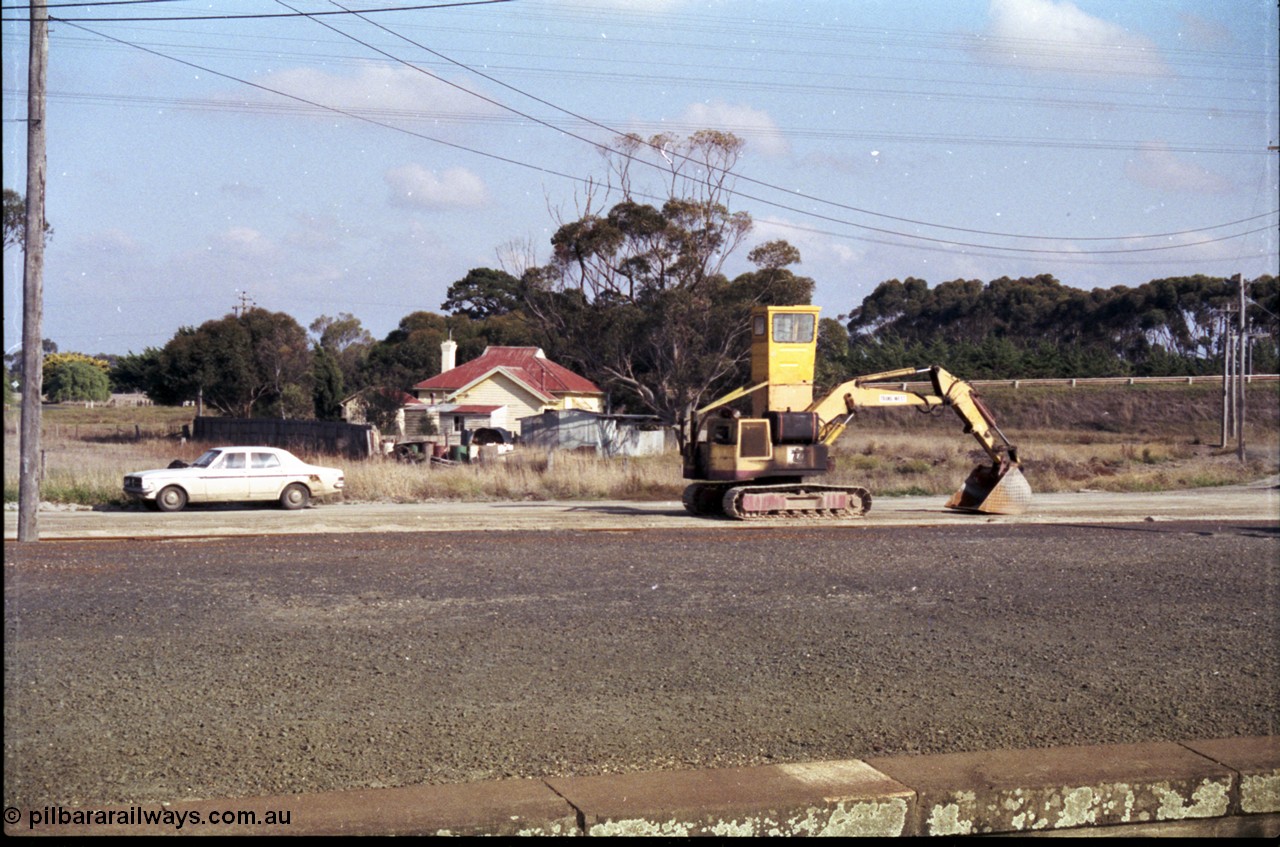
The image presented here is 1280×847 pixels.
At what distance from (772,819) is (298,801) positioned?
209 centimetres

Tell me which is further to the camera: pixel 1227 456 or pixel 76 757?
pixel 1227 456

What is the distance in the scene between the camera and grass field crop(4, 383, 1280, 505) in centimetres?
2964

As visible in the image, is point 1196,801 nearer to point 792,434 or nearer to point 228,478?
point 792,434

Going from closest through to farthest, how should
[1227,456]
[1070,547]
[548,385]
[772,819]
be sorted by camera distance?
[772,819], [1070,547], [1227,456], [548,385]

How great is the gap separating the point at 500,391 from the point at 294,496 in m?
32.1

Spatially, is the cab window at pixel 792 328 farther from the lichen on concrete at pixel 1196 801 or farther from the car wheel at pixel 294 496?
the lichen on concrete at pixel 1196 801

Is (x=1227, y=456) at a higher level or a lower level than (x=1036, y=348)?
lower

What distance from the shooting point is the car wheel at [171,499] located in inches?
955

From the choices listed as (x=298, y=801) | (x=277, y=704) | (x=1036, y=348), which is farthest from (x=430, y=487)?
(x=1036, y=348)

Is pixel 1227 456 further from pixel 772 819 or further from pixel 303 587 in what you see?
pixel 772 819

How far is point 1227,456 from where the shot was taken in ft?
167

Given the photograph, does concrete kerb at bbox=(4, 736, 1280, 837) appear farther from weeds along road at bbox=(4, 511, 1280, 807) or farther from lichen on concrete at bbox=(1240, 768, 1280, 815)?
weeds along road at bbox=(4, 511, 1280, 807)

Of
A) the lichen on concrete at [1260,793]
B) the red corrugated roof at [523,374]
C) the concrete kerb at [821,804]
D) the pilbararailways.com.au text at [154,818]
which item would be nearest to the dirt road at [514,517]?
the pilbararailways.com.au text at [154,818]

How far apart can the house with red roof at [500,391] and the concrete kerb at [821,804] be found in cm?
4827
